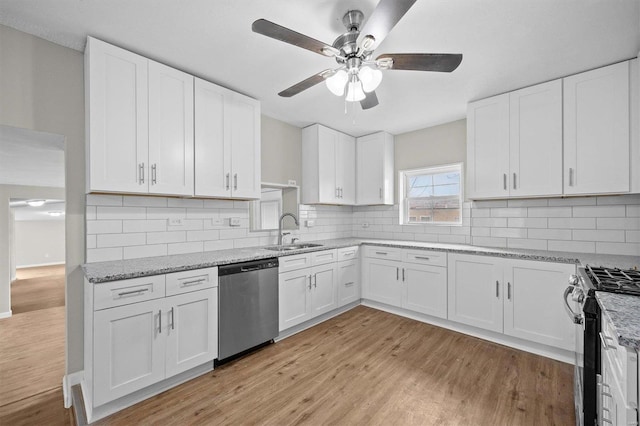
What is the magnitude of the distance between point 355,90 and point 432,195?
2.52 metres

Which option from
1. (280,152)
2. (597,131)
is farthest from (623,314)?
(280,152)

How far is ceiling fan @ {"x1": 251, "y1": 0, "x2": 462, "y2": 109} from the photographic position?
1353 mm

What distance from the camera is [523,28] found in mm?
1862

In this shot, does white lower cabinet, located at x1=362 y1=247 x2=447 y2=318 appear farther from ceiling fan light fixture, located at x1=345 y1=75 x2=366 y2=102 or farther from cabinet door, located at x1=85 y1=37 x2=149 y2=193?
cabinet door, located at x1=85 y1=37 x2=149 y2=193

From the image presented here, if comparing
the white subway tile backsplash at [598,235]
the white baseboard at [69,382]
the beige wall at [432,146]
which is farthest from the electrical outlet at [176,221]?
the white subway tile backsplash at [598,235]

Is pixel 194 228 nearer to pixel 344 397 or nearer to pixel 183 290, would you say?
pixel 183 290

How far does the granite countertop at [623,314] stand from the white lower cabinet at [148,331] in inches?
88.9

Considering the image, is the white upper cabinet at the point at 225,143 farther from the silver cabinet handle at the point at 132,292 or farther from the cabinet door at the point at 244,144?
the silver cabinet handle at the point at 132,292

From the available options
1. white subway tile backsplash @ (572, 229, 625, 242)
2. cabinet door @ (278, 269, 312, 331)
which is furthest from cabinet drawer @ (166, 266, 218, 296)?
white subway tile backsplash @ (572, 229, 625, 242)

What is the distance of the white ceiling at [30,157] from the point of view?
2.21m

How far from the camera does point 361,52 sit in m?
1.68

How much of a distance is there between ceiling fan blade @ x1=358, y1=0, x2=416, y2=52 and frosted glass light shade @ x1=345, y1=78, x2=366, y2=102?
1.15 feet

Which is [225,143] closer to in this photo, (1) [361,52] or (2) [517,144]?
(1) [361,52]

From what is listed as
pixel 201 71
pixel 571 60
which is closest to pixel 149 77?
pixel 201 71
